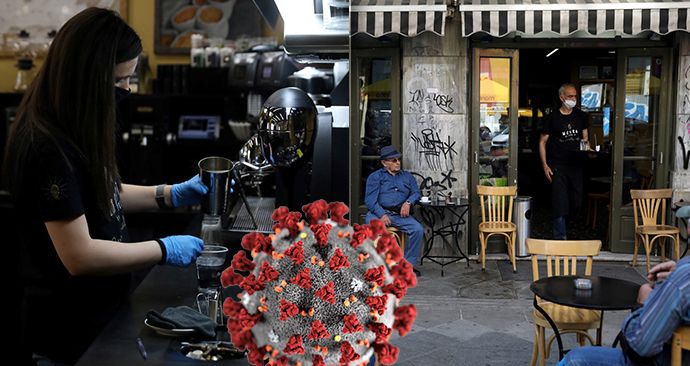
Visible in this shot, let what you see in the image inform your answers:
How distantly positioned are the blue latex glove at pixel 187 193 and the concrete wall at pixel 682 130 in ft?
22.9

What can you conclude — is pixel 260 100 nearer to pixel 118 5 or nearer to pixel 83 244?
pixel 118 5

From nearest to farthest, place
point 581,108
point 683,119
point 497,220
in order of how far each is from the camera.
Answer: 1. point 683,119
2. point 497,220
3. point 581,108

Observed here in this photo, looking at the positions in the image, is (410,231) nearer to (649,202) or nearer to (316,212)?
(649,202)

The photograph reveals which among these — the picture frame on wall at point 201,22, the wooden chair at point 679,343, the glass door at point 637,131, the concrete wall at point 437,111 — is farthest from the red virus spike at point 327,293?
the glass door at point 637,131

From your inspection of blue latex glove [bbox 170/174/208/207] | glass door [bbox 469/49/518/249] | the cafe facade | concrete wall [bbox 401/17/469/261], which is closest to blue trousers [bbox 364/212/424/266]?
the cafe facade

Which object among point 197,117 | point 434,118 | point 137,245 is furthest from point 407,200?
point 137,245

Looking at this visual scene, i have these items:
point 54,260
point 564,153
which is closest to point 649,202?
point 564,153

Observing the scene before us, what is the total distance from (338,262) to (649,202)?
7.58m

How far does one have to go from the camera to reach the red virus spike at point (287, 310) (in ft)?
5.97

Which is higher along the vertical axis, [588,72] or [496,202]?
[588,72]

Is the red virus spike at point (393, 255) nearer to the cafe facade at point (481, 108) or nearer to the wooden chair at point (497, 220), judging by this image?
the wooden chair at point (497, 220)

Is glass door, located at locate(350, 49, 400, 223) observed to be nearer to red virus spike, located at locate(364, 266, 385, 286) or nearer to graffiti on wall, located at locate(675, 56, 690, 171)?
graffiti on wall, located at locate(675, 56, 690, 171)

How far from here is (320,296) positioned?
5.98ft

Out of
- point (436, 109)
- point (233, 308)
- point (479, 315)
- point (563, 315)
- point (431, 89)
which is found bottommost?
point (479, 315)
